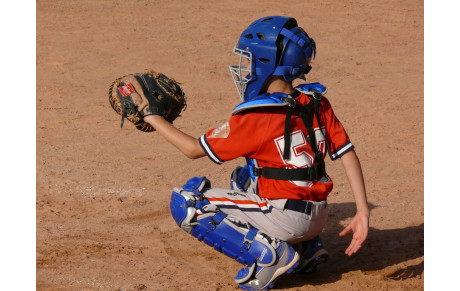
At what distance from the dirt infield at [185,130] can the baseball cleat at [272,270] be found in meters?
0.20

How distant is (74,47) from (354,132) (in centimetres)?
499

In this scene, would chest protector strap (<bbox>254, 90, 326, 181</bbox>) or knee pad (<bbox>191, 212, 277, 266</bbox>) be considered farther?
knee pad (<bbox>191, 212, 277, 266</bbox>)

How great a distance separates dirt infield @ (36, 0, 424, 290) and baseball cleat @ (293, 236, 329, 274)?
10 cm

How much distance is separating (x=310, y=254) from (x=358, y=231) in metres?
0.54

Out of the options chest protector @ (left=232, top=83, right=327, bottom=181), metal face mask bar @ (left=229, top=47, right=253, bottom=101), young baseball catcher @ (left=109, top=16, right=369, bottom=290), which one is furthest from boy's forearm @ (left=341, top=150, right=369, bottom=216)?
metal face mask bar @ (left=229, top=47, right=253, bottom=101)

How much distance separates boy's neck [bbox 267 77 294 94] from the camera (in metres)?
4.65

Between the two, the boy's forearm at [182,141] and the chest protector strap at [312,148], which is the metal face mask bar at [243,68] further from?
the boy's forearm at [182,141]

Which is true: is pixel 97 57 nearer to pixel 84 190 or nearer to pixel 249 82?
pixel 84 190

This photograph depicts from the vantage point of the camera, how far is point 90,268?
5.04 m

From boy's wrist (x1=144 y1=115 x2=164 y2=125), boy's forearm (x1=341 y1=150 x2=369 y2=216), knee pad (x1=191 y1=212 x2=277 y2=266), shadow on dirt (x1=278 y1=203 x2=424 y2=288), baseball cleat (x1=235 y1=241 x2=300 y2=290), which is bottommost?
shadow on dirt (x1=278 y1=203 x2=424 y2=288)

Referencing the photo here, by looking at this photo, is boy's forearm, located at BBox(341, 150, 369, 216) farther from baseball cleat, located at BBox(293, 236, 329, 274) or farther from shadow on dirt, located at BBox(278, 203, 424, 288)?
shadow on dirt, located at BBox(278, 203, 424, 288)

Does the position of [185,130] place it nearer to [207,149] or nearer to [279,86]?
[279,86]

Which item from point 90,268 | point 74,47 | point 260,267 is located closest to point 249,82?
point 260,267

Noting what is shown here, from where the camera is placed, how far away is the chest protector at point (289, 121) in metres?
4.39
